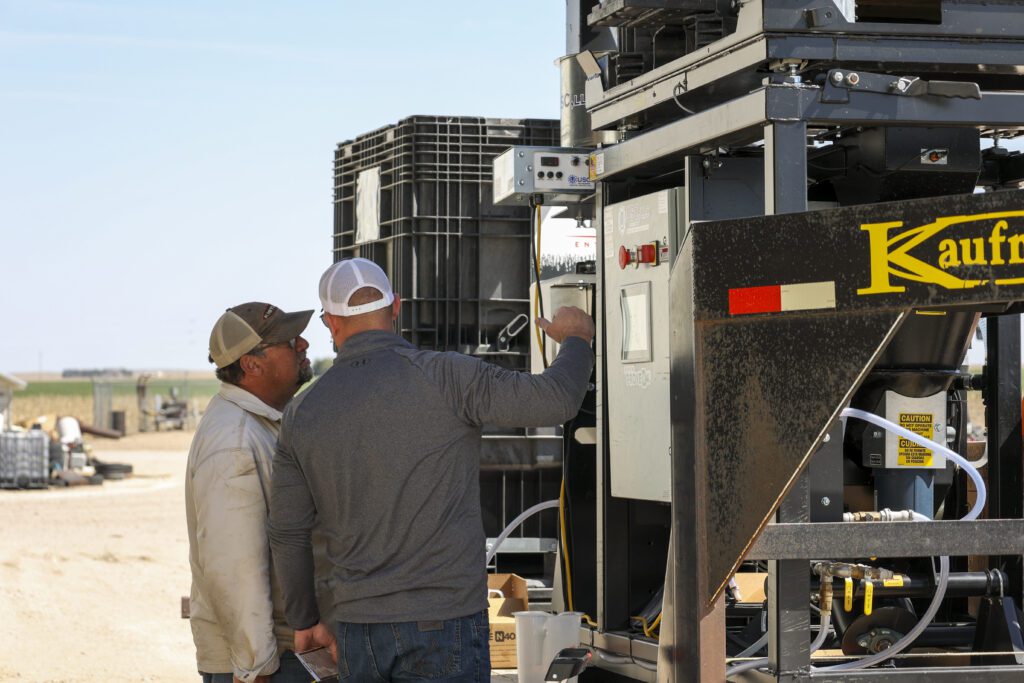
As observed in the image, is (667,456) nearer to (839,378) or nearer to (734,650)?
(734,650)

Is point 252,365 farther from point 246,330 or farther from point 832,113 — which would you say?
point 832,113

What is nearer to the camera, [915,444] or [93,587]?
[915,444]

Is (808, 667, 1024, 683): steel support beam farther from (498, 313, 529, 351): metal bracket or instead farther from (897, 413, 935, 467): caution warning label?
(498, 313, 529, 351): metal bracket

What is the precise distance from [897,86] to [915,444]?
1.33 meters

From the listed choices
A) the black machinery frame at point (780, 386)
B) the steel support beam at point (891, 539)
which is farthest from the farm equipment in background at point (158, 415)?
the steel support beam at point (891, 539)

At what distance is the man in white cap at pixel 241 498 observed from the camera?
4.26 m

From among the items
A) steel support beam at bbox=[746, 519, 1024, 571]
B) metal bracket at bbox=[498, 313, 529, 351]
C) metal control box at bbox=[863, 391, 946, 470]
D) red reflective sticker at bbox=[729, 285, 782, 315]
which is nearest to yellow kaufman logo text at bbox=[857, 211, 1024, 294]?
red reflective sticker at bbox=[729, 285, 782, 315]

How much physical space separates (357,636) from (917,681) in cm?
160

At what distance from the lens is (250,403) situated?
4496 mm

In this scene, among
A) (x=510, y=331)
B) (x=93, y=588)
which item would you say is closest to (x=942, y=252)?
(x=510, y=331)

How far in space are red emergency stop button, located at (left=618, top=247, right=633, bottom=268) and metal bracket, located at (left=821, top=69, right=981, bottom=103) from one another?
1.12 m

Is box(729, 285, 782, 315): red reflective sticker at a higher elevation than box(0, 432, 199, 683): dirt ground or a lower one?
higher

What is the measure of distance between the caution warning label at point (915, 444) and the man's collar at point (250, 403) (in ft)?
7.08

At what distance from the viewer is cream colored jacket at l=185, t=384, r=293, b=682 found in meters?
4.25
